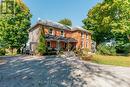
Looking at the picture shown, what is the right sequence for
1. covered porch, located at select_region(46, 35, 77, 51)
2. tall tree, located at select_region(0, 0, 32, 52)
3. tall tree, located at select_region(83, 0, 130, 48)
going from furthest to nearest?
covered porch, located at select_region(46, 35, 77, 51) → tall tree, located at select_region(0, 0, 32, 52) → tall tree, located at select_region(83, 0, 130, 48)

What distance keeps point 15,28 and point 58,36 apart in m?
10.2

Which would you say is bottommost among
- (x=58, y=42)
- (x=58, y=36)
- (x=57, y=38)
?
(x=58, y=42)

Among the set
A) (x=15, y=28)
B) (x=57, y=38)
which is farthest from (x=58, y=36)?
(x=15, y=28)

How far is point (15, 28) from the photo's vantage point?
1677 inches

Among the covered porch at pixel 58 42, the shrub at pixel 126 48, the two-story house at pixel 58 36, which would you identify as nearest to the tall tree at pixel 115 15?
the two-story house at pixel 58 36

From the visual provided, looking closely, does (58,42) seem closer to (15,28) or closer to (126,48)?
(15,28)

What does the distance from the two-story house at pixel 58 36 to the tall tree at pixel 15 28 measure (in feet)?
11.1

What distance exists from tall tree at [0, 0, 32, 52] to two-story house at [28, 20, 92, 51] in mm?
3384

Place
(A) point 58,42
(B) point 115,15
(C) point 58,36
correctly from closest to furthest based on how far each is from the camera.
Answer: (B) point 115,15 < (A) point 58,42 < (C) point 58,36

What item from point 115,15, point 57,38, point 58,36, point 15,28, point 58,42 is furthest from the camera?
point 58,36

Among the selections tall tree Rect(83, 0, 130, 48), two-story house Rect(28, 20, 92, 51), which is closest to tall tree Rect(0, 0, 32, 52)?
two-story house Rect(28, 20, 92, 51)

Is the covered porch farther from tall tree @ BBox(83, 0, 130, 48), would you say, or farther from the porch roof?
tall tree @ BBox(83, 0, 130, 48)

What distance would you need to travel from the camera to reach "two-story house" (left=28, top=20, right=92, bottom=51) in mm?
44531

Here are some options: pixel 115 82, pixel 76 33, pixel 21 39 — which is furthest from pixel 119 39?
pixel 115 82
